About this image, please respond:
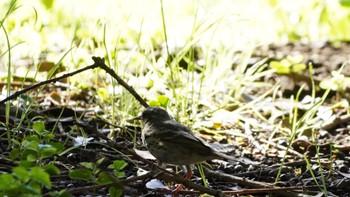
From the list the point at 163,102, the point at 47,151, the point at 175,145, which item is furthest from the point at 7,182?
the point at 163,102

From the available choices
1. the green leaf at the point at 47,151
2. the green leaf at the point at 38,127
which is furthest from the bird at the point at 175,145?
the green leaf at the point at 47,151

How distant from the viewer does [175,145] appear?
10.1 ft

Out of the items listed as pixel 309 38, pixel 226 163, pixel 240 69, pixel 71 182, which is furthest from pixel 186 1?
pixel 71 182

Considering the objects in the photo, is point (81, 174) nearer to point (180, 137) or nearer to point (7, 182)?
point (7, 182)

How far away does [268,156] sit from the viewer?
3873 mm

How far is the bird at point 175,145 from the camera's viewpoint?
297cm

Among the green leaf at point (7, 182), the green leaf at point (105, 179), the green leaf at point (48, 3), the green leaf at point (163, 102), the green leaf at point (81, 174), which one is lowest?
the green leaf at point (105, 179)

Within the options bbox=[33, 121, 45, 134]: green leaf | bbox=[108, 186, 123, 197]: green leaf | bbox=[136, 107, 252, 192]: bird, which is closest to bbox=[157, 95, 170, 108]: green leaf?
bbox=[136, 107, 252, 192]: bird

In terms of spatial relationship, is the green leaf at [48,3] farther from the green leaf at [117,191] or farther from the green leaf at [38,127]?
the green leaf at [117,191]

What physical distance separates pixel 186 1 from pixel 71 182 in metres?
6.28

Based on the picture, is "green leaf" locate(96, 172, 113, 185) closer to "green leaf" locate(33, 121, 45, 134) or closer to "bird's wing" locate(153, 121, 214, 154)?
"green leaf" locate(33, 121, 45, 134)

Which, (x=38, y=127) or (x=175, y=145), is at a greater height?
(x=38, y=127)

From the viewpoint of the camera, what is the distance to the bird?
2975 mm

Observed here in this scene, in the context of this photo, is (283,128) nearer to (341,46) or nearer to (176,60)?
(176,60)
